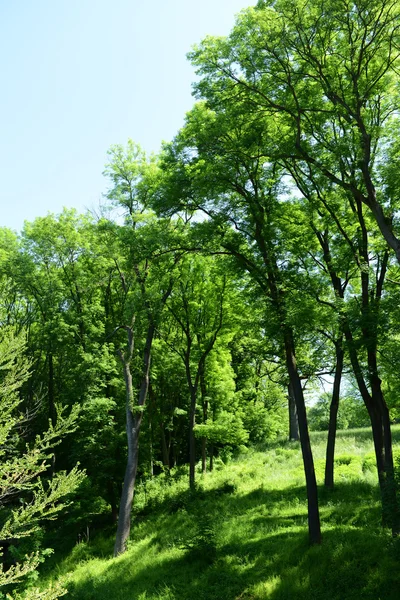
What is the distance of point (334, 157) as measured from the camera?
11.2 meters

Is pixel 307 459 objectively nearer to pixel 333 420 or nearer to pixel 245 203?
pixel 333 420

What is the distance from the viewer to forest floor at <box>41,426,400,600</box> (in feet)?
33.4

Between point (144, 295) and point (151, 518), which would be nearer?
point (144, 295)

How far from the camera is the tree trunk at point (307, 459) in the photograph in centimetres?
1189

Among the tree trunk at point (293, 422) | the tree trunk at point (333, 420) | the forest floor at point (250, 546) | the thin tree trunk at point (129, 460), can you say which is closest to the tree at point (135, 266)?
the thin tree trunk at point (129, 460)

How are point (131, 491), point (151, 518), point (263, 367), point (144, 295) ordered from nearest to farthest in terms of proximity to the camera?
point (144, 295) < point (131, 491) < point (151, 518) < point (263, 367)

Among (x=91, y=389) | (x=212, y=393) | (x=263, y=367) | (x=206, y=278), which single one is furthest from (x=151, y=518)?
(x=263, y=367)

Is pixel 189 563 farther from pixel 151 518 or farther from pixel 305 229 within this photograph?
pixel 305 229

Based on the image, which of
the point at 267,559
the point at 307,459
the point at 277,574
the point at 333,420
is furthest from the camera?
the point at 333,420

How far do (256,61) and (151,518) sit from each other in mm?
19265

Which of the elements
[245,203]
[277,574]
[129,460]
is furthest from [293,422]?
[245,203]

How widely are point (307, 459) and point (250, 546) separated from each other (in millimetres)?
3199

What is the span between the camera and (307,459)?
12.6m

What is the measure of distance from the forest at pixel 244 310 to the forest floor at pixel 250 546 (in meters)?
0.09
